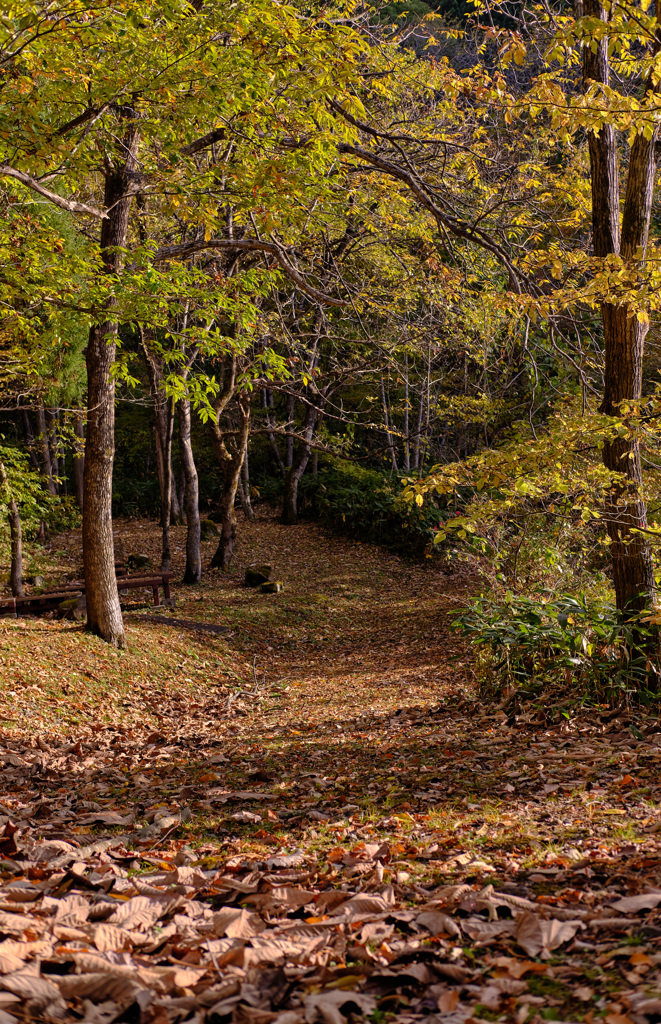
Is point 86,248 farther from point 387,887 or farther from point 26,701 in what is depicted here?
point 387,887

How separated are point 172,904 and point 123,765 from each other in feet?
11.6

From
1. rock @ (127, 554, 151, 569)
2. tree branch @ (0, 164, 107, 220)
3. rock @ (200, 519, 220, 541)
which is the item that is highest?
tree branch @ (0, 164, 107, 220)

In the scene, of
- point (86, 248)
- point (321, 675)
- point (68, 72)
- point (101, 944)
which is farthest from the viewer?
point (321, 675)

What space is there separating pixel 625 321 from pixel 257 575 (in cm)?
1039

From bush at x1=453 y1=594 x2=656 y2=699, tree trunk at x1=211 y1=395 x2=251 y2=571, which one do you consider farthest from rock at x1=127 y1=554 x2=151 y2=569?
bush at x1=453 y1=594 x2=656 y2=699

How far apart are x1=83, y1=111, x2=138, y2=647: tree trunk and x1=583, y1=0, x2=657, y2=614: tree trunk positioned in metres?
5.42

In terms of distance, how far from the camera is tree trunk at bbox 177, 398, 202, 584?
13977mm

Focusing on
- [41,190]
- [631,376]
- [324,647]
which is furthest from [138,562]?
[631,376]

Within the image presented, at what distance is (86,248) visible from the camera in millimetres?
8586

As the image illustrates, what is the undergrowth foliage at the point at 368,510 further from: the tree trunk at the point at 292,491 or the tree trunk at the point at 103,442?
the tree trunk at the point at 103,442

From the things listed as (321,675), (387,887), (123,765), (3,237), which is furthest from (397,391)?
(387,887)

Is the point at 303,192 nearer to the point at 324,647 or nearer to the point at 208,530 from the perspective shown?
the point at 324,647

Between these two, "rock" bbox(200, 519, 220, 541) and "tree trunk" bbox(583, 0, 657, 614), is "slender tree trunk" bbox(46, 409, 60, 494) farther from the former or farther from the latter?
"tree trunk" bbox(583, 0, 657, 614)

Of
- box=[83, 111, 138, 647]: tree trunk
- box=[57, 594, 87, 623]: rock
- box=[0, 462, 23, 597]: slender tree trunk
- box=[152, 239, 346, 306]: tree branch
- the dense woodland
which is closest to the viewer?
the dense woodland
